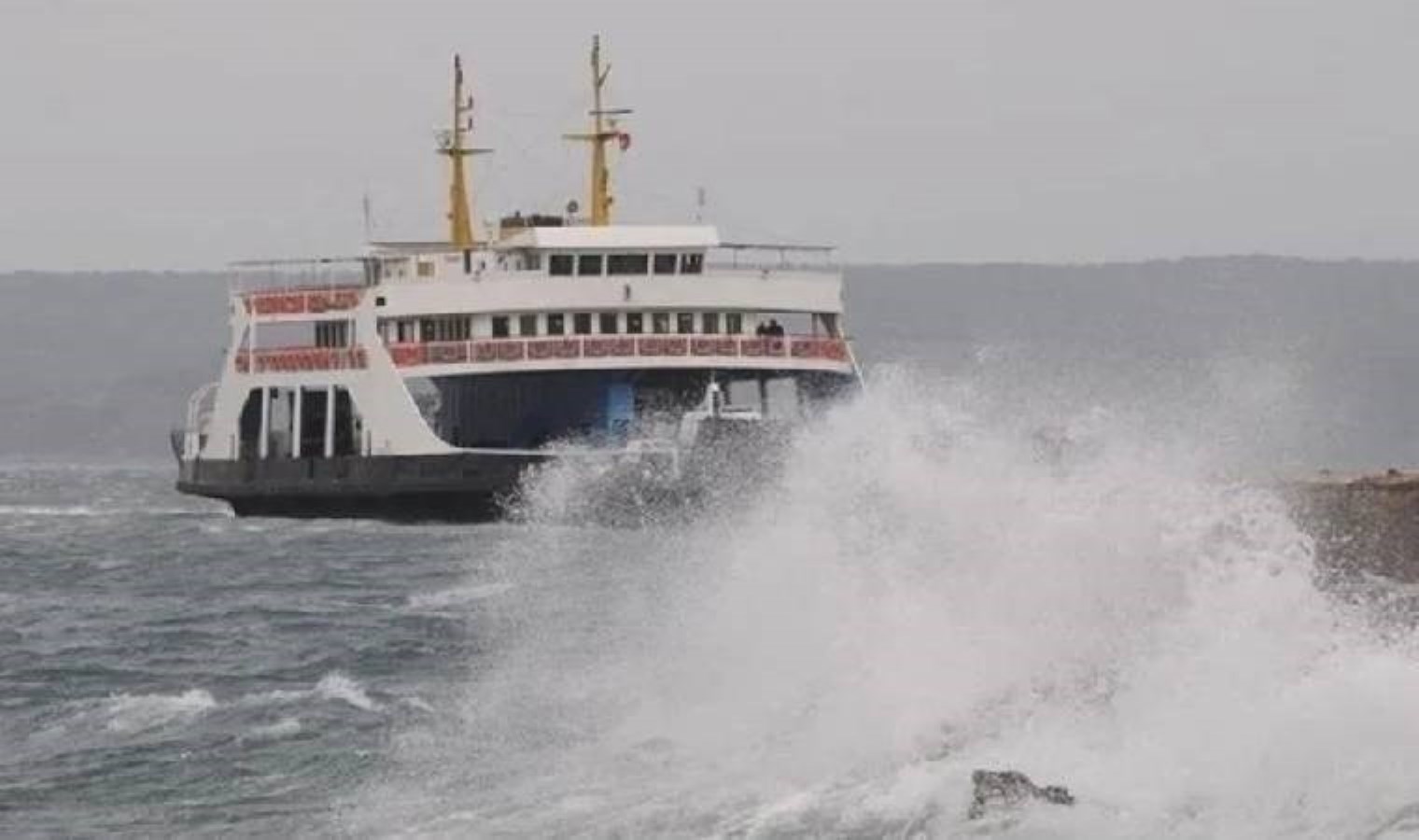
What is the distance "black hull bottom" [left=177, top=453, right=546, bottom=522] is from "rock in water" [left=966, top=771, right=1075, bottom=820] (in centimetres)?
4541

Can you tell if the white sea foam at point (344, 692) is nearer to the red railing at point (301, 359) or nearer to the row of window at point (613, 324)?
the row of window at point (613, 324)

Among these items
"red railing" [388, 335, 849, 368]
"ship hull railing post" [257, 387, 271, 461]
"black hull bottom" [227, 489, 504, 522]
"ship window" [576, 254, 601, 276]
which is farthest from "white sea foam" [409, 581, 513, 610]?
"ship hull railing post" [257, 387, 271, 461]

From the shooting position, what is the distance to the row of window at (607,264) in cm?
7006

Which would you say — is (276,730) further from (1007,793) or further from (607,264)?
(607,264)

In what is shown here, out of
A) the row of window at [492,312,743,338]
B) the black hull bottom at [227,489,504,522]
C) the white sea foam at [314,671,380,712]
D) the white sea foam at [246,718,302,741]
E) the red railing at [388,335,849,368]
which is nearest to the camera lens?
the white sea foam at [246,718,302,741]

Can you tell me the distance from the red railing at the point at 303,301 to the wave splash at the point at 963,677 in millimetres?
39461

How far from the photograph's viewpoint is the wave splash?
70.9ft

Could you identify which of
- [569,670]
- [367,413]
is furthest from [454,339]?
[569,670]

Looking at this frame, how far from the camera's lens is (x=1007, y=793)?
848 inches

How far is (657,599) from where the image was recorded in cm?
3969

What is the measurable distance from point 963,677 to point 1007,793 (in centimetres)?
447

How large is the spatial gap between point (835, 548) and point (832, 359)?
40.8m

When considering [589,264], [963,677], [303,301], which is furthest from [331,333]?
[963,677]

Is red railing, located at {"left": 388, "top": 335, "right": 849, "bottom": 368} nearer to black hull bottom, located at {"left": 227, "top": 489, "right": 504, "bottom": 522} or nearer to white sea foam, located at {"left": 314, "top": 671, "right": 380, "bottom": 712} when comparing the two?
black hull bottom, located at {"left": 227, "top": 489, "right": 504, "bottom": 522}
